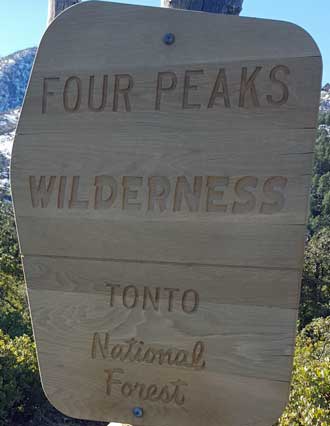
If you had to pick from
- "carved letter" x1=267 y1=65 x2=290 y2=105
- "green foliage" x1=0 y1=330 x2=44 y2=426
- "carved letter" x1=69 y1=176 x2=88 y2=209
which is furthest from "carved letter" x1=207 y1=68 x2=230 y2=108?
"green foliage" x1=0 y1=330 x2=44 y2=426

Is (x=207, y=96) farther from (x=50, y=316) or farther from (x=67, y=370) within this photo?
(x=67, y=370)

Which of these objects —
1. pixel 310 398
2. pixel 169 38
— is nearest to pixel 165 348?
pixel 169 38

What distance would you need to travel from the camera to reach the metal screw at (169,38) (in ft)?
3.91

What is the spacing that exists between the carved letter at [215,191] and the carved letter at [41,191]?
0.48m

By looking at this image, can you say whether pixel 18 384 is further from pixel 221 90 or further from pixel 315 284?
pixel 315 284

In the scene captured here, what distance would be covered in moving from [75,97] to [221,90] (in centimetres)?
44

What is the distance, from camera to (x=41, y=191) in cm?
130

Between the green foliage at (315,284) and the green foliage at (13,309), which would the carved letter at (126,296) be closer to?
the green foliage at (13,309)

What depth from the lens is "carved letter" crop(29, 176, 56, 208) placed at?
129cm

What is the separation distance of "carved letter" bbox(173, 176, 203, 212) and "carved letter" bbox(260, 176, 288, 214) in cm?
18

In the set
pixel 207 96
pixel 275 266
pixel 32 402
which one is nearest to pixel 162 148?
pixel 207 96

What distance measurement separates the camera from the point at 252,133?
1.15 metres

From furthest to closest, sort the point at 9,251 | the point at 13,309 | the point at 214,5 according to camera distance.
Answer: the point at 9,251, the point at 13,309, the point at 214,5

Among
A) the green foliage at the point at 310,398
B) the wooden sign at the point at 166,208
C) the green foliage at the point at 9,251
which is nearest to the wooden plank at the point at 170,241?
the wooden sign at the point at 166,208
